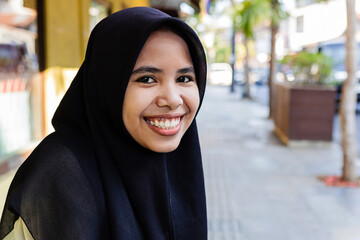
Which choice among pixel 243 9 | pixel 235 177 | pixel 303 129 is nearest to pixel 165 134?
pixel 235 177

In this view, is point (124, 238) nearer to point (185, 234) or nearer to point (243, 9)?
point (185, 234)

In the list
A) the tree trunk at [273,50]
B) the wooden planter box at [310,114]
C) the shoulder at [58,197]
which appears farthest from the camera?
the tree trunk at [273,50]

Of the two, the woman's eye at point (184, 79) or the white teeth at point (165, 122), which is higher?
the woman's eye at point (184, 79)

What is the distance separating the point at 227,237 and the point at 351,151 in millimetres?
2761

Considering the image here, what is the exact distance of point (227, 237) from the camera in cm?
433

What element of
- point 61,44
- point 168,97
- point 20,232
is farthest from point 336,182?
point 20,232

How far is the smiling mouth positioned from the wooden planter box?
312 inches

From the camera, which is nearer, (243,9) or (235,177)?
(235,177)

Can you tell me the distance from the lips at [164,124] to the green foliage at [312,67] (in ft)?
27.6

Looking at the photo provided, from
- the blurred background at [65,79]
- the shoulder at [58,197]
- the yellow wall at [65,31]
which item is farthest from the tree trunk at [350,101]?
the shoulder at [58,197]

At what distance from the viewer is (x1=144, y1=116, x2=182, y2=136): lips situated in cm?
138

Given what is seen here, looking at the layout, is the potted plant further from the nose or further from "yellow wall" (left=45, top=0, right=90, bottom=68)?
the nose

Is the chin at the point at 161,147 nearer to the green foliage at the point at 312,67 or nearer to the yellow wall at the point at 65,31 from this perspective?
the yellow wall at the point at 65,31

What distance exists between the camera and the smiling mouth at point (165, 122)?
4.53 ft
